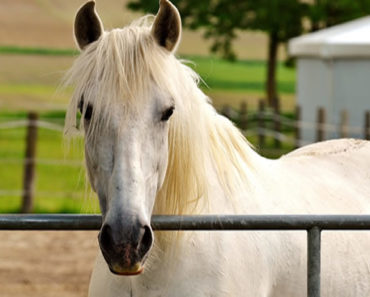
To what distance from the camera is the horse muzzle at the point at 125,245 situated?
10.00ft

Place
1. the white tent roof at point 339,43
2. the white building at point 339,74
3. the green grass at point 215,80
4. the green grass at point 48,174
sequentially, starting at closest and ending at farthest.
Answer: the green grass at point 48,174 < the white tent roof at point 339,43 < the white building at point 339,74 < the green grass at point 215,80

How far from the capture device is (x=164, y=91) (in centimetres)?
341

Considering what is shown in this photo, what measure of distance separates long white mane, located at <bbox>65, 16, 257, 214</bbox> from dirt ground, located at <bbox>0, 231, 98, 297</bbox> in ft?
14.8

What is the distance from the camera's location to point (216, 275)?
352cm

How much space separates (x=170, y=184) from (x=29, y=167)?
10.2 metres

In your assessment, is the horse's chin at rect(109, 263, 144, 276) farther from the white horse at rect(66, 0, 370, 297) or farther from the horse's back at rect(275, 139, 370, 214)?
the horse's back at rect(275, 139, 370, 214)

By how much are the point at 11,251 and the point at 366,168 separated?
6.11 m

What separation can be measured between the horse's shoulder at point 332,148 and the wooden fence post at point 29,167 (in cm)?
874

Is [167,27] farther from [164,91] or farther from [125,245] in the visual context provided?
[125,245]

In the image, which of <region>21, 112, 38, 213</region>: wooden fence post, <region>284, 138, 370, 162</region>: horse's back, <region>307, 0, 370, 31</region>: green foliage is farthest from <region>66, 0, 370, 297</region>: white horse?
<region>307, 0, 370, 31</region>: green foliage

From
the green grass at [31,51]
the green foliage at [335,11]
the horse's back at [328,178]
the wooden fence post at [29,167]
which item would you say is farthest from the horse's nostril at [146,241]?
the green grass at [31,51]

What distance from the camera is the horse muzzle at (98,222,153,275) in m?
3.05

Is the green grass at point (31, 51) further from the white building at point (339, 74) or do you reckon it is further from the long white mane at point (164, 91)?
the long white mane at point (164, 91)

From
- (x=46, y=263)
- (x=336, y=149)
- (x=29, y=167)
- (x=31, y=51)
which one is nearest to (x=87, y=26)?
(x=336, y=149)
